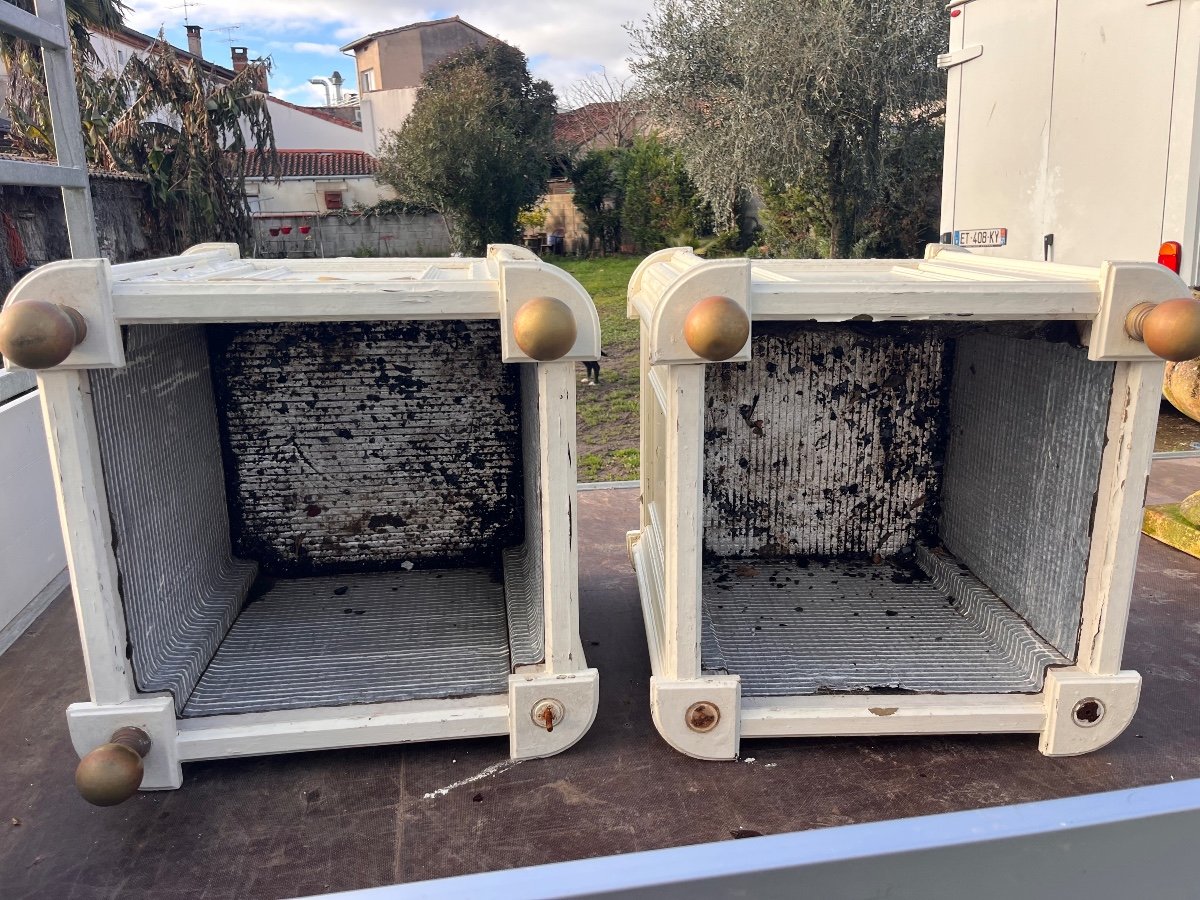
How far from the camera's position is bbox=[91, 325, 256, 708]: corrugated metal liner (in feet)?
8.91

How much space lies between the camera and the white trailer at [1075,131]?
5.84 meters

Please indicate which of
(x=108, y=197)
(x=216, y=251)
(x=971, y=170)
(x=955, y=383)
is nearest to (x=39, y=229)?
(x=108, y=197)

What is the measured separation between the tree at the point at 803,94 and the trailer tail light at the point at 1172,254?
8.02m

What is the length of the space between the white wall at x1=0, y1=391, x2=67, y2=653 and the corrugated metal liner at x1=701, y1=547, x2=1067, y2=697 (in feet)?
9.50

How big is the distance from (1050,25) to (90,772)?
7.54 m

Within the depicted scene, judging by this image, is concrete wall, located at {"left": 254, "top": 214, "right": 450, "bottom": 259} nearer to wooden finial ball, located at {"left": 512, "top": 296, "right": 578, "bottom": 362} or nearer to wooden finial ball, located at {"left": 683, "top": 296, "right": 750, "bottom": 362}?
wooden finial ball, located at {"left": 512, "top": 296, "right": 578, "bottom": 362}

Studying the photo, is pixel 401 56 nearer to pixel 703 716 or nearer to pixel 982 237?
pixel 982 237

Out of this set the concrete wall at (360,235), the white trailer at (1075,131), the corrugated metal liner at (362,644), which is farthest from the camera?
the concrete wall at (360,235)

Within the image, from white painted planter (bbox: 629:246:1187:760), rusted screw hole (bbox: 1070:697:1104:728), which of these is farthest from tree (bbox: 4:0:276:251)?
rusted screw hole (bbox: 1070:697:1104:728)

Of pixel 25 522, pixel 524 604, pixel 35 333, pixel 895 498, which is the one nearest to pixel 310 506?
pixel 524 604

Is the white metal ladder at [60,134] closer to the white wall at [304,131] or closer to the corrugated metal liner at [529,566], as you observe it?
the corrugated metal liner at [529,566]

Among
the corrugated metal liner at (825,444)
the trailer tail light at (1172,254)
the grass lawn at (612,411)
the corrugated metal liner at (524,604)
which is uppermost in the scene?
the trailer tail light at (1172,254)

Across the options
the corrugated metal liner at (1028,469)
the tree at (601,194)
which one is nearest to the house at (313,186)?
the tree at (601,194)

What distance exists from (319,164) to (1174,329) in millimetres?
31045
